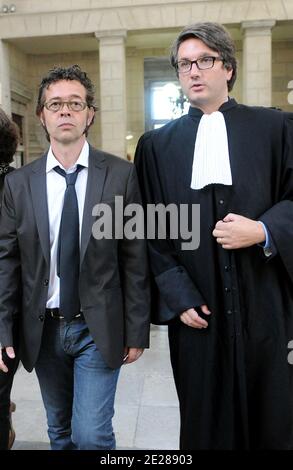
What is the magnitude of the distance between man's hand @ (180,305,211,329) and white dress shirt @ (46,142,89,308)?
2.08 ft

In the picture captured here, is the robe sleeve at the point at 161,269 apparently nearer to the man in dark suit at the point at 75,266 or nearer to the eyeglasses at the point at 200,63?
the man in dark suit at the point at 75,266

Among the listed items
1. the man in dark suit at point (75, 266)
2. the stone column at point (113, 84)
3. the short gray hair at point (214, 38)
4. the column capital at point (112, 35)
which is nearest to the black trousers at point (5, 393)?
the man in dark suit at point (75, 266)

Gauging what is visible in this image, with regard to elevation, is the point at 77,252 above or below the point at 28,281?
above

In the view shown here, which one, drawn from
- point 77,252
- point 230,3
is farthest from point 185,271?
point 230,3

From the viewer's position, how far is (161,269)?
2322 mm

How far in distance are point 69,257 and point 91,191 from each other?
1.11 ft

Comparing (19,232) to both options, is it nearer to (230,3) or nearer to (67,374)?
(67,374)

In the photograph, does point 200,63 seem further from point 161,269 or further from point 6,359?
point 6,359

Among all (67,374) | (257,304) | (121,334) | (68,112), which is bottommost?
(67,374)

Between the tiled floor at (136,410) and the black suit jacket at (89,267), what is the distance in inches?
55.3

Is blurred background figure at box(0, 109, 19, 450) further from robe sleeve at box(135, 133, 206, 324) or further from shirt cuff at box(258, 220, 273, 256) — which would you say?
shirt cuff at box(258, 220, 273, 256)

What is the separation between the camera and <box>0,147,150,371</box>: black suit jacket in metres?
2.21

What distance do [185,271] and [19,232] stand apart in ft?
2.77
